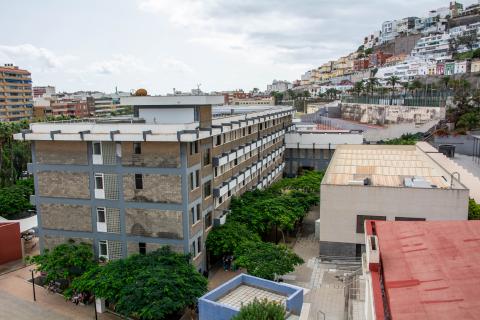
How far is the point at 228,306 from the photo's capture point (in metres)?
Answer: 20.5

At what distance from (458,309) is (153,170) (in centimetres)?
1994

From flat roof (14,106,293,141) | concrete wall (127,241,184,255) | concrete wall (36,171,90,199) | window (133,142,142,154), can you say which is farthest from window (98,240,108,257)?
flat roof (14,106,293,141)

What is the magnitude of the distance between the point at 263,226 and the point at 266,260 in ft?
24.0

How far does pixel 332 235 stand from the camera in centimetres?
3262

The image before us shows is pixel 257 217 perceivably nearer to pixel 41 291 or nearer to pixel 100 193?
pixel 100 193

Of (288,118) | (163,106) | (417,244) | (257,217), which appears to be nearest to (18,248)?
(163,106)

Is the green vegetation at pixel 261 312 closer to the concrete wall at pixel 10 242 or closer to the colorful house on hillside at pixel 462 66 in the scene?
the concrete wall at pixel 10 242

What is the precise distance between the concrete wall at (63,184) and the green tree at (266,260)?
37.3 feet

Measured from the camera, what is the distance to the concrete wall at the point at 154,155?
27547 millimetres

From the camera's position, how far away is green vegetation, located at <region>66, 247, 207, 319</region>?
75.4 feet

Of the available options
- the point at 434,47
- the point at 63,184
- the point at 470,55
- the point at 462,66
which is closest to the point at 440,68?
the point at 470,55

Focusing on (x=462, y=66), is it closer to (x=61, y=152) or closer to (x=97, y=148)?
(x=97, y=148)

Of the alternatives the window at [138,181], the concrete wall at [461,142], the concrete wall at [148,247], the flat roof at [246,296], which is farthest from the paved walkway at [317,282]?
the concrete wall at [461,142]

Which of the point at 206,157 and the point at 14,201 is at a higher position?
the point at 206,157
